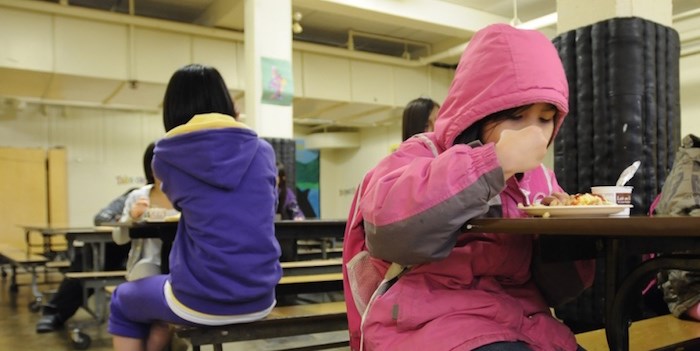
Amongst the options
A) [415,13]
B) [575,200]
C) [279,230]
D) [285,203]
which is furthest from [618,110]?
[415,13]

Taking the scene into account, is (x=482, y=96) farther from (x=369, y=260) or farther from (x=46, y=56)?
(x=46, y=56)

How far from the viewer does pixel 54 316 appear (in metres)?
3.90

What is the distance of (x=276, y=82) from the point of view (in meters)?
5.03

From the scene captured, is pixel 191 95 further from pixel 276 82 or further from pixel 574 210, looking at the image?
pixel 276 82

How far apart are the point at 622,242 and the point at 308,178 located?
1126cm

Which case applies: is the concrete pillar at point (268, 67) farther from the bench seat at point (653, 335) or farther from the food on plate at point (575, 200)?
the food on plate at point (575, 200)

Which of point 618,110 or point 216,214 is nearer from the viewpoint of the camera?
point 216,214

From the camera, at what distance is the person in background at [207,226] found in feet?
5.08

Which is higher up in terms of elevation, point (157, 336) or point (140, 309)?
point (140, 309)

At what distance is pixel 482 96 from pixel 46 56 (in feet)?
19.4

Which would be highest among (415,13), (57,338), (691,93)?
(415,13)

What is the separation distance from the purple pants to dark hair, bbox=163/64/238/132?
522 millimetres

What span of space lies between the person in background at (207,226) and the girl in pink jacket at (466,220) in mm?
601

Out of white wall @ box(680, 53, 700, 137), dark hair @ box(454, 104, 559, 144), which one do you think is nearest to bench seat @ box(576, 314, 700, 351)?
dark hair @ box(454, 104, 559, 144)
